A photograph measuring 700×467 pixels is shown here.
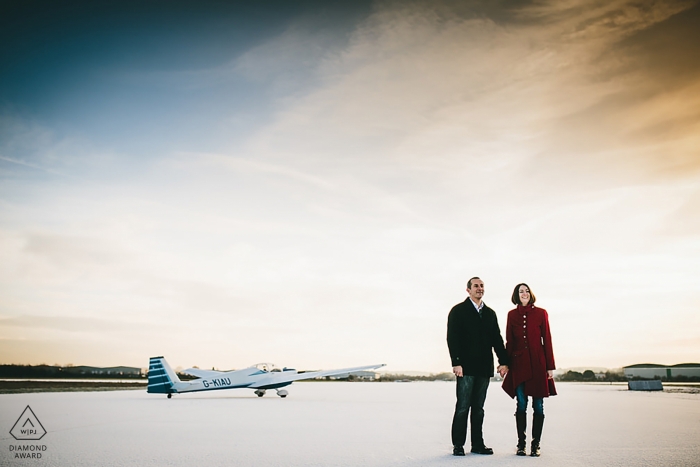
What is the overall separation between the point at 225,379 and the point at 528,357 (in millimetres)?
17190

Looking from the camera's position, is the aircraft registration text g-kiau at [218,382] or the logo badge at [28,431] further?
the aircraft registration text g-kiau at [218,382]

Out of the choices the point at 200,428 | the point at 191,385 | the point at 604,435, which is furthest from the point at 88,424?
the point at 191,385

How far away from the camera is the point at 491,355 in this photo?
5.56 meters

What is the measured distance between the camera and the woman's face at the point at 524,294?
18.4 ft

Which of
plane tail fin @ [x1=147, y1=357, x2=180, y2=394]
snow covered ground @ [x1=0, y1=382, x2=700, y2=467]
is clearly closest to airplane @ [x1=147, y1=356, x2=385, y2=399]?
plane tail fin @ [x1=147, y1=357, x2=180, y2=394]

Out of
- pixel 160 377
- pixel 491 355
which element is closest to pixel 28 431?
pixel 491 355

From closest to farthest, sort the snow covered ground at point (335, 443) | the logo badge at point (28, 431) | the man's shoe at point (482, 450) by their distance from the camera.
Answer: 1. the snow covered ground at point (335, 443)
2. the man's shoe at point (482, 450)
3. the logo badge at point (28, 431)

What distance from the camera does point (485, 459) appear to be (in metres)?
4.85

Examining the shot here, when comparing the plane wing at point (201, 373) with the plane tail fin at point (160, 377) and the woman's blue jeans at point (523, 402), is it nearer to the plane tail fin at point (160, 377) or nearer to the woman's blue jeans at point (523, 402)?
the plane tail fin at point (160, 377)

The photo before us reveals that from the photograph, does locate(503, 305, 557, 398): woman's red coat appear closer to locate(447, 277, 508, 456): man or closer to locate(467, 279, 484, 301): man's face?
locate(447, 277, 508, 456): man

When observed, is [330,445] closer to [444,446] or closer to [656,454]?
[444,446]

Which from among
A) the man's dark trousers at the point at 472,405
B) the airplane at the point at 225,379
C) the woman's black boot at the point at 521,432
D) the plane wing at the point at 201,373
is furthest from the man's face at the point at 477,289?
the plane wing at the point at 201,373

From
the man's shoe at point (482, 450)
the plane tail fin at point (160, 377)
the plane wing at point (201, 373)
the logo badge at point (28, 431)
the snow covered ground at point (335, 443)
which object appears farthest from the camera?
the plane wing at point (201, 373)

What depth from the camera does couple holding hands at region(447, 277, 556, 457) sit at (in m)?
5.34
